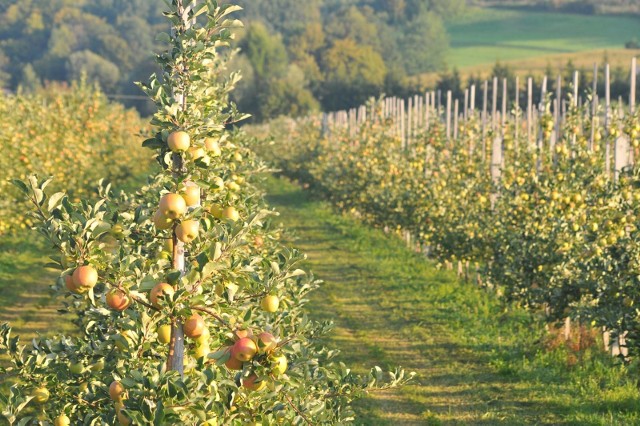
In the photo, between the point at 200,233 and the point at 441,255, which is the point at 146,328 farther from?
the point at 441,255

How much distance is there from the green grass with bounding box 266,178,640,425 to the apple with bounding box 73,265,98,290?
5003 millimetres

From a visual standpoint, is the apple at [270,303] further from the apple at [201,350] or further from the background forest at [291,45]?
the background forest at [291,45]

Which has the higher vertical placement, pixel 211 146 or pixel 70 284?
pixel 211 146

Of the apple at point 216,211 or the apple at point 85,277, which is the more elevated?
the apple at point 216,211

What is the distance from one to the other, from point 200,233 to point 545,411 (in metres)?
5.08

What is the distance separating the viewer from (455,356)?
9.96m

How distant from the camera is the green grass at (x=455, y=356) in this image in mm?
8070

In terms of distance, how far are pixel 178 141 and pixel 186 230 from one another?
0.41 m

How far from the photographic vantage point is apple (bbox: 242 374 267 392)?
3.49 metres

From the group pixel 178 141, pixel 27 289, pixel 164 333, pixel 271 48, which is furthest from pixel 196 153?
pixel 271 48

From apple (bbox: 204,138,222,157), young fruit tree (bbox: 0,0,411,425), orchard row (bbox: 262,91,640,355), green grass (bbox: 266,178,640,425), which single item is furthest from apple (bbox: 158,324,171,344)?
orchard row (bbox: 262,91,640,355)

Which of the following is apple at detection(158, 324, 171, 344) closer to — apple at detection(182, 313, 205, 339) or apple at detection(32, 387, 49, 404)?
apple at detection(182, 313, 205, 339)

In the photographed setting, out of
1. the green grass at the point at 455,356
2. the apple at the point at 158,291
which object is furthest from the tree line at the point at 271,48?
the apple at the point at 158,291

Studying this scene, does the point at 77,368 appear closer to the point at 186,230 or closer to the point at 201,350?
the point at 201,350
